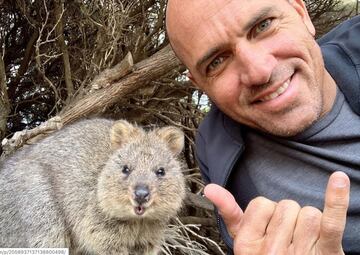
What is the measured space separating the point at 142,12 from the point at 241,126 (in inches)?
86.0

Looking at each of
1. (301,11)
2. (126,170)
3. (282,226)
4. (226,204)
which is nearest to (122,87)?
(126,170)

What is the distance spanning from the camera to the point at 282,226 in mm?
1660

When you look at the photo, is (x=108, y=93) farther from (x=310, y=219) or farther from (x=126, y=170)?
(x=310, y=219)

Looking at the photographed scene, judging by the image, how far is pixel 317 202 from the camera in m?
2.46

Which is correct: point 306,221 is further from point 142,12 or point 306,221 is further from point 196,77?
point 142,12

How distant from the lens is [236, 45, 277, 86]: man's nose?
7.52 ft

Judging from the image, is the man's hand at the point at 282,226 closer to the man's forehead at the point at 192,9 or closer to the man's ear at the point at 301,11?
the man's forehead at the point at 192,9

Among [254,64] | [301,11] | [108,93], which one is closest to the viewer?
[254,64]

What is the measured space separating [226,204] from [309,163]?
977mm

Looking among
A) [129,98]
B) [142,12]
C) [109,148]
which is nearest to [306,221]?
[109,148]

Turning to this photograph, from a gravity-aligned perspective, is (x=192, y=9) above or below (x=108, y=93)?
above

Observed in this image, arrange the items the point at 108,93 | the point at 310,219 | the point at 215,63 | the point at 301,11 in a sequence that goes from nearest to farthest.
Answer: the point at 310,219 < the point at 215,63 < the point at 301,11 < the point at 108,93

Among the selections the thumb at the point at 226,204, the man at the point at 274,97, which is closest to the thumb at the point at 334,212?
the thumb at the point at 226,204

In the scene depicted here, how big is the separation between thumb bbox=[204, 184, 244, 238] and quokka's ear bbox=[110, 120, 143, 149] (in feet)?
3.82
